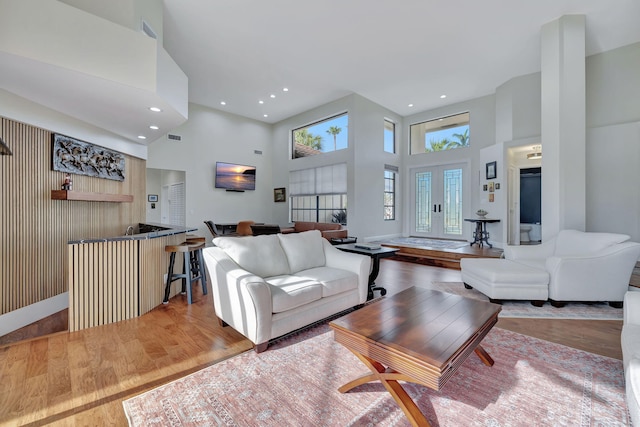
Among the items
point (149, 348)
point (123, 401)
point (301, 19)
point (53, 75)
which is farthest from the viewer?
point (301, 19)

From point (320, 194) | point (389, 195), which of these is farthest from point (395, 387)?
point (389, 195)

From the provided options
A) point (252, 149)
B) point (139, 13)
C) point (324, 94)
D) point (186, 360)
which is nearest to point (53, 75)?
point (139, 13)

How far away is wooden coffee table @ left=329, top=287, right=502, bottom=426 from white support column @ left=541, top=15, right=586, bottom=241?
11.4ft

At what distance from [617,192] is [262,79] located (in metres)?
7.34

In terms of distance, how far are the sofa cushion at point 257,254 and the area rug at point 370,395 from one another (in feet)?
2.81

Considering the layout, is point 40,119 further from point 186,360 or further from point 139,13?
point 186,360

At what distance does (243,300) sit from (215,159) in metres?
6.93

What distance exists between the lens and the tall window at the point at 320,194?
7836mm

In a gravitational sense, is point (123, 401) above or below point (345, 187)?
below


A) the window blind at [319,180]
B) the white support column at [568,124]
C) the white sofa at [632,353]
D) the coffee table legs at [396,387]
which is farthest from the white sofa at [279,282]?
the window blind at [319,180]

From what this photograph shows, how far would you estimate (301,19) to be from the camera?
442 cm

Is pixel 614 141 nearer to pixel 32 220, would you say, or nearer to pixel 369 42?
pixel 369 42

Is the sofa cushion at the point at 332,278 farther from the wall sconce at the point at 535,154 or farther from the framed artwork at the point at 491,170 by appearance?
the wall sconce at the point at 535,154

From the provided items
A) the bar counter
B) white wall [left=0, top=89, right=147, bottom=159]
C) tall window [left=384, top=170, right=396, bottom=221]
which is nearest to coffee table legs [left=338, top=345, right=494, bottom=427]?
the bar counter
